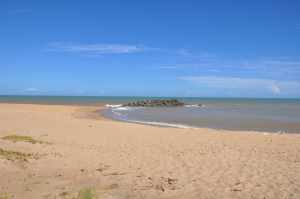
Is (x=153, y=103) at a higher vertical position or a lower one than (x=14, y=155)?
higher

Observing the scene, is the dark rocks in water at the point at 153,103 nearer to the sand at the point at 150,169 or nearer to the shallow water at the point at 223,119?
the shallow water at the point at 223,119

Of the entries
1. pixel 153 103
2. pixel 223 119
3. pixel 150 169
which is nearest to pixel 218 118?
pixel 223 119

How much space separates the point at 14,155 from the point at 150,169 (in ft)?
A: 12.1

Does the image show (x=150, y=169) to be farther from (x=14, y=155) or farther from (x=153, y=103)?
(x=153, y=103)

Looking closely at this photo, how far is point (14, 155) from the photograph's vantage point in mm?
9492

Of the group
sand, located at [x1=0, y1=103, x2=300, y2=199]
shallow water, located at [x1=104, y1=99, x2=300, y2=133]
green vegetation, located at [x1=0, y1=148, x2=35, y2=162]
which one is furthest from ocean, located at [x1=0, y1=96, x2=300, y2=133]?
green vegetation, located at [x1=0, y1=148, x2=35, y2=162]

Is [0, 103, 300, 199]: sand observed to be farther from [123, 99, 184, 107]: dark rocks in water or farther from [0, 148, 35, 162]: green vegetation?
[123, 99, 184, 107]: dark rocks in water

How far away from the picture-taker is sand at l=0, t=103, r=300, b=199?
661 cm

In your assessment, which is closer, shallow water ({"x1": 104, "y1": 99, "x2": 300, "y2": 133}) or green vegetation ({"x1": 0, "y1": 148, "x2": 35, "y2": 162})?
green vegetation ({"x1": 0, "y1": 148, "x2": 35, "y2": 162})

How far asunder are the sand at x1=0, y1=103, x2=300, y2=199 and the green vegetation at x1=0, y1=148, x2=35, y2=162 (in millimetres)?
120

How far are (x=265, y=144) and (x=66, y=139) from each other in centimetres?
721

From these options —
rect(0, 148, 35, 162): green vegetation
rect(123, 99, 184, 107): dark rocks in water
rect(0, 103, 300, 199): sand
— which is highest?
rect(123, 99, 184, 107): dark rocks in water

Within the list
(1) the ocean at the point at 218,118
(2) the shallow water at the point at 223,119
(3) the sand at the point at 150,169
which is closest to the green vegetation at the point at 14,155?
(3) the sand at the point at 150,169

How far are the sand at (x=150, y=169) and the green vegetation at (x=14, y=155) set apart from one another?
12 centimetres
